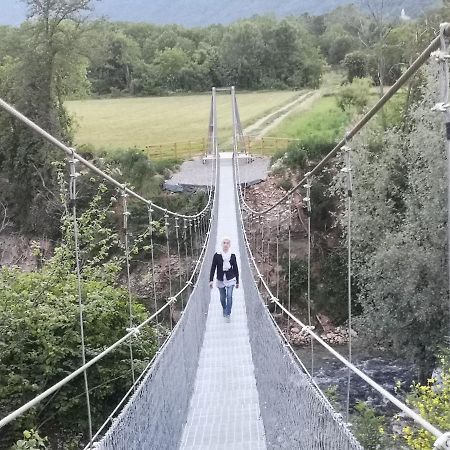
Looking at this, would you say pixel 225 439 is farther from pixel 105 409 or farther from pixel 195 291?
pixel 105 409

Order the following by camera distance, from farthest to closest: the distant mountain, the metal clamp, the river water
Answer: the distant mountain, the river water, the metal clamp

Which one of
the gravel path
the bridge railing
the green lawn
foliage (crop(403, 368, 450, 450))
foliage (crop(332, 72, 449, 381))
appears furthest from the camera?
the bridge railing

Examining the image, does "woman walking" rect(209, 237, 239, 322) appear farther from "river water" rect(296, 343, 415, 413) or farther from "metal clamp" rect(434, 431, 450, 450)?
"river water" rect(296, 343, 415, 413)

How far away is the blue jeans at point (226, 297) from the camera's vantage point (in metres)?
4.44

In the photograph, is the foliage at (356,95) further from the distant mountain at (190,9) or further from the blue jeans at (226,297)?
the distant mountain at (190,9)

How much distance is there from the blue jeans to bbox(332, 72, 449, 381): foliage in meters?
2.85

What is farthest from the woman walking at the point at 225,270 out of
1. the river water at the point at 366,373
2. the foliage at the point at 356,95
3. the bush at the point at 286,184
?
the foliage at the point at 356,95

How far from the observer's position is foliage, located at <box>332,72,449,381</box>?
674 centimetres

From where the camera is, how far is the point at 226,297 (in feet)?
14.8

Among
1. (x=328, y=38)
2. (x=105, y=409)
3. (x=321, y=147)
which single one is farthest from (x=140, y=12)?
(x=105, y=409)

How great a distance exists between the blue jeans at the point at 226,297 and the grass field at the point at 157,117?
1057 centimetres

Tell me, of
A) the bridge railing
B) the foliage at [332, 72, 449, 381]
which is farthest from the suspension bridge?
the bridge railing

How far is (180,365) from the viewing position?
326 centimetres

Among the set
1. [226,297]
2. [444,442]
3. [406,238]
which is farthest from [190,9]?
[444,442]
